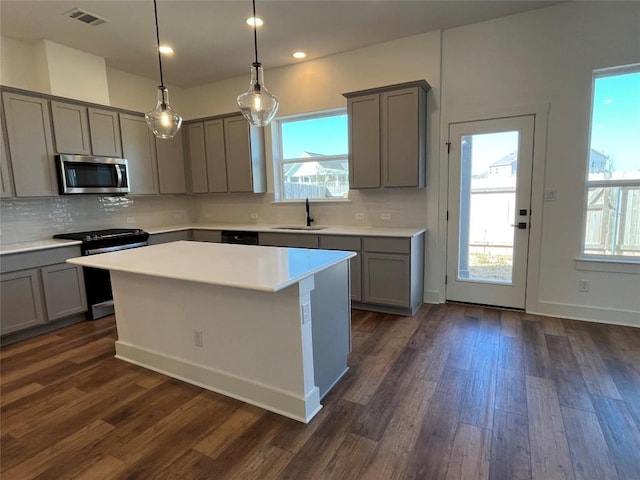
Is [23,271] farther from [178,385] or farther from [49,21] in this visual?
[49,21]

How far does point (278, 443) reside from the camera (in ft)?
6.16

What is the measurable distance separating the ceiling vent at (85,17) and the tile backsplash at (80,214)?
1934 millimetres

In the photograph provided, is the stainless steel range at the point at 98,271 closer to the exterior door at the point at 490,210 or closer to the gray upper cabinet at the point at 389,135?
the gray upper cabinet at the point at 389,135

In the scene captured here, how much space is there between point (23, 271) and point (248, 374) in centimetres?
262

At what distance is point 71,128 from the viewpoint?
382cm

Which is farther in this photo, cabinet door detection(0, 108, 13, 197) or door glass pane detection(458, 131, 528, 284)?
door glass pane detection(458, 131, 528, 284)

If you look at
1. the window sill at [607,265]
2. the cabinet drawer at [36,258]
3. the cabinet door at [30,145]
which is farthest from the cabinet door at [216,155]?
the window sill at [607,265]

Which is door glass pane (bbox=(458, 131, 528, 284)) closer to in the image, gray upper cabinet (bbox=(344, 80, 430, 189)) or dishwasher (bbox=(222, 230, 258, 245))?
gray upper cabinet (bbox=(344, 80, 430, 189))

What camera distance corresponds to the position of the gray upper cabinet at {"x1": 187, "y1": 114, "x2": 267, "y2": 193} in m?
4.83

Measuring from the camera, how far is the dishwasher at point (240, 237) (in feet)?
15.0

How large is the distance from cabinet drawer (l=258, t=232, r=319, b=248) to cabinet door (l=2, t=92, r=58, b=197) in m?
2.32

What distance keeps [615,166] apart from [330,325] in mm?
3053

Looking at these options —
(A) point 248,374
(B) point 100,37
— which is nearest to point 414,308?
(A) point 248,374

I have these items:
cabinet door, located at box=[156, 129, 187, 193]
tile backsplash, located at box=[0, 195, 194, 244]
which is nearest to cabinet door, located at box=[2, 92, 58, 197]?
tile backsplash, located at box=[0, 195, 194, 244]
